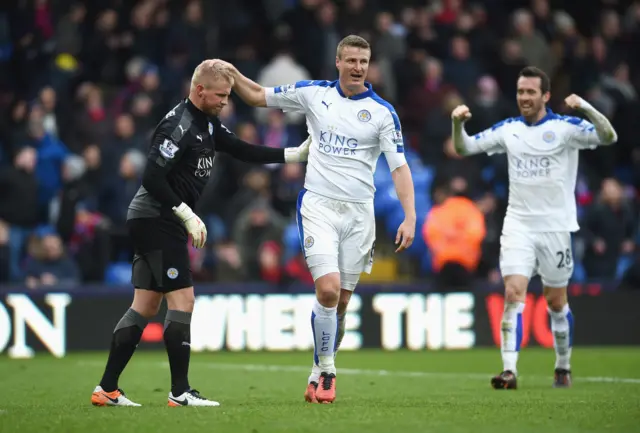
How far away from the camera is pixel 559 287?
11.4 meters

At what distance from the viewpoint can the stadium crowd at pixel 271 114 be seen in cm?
1709

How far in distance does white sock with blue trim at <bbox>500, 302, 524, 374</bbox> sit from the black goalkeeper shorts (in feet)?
11.5

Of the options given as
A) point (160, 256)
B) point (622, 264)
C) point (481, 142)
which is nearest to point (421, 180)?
point (622, 264)

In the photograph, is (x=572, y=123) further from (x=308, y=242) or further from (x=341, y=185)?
(x=308, y=242)

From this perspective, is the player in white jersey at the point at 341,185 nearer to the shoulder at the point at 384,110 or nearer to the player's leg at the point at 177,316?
the shoulder at the point at 384,110

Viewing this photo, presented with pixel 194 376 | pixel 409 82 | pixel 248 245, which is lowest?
pixel 194 376

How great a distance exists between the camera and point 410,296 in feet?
54.7

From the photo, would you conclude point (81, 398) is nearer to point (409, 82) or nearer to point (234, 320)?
point (234, 320)

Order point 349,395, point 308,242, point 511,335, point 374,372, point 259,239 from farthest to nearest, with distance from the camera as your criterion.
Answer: point 259,239 → point 374,372 → point 511,335 → point 349,395 → point 308,242

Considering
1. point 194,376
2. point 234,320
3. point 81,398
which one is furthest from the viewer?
point 234,320

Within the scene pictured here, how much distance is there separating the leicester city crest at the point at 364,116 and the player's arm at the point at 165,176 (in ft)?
4.98

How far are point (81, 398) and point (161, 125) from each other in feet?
8.31

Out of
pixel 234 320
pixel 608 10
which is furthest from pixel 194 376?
pixel 608 10

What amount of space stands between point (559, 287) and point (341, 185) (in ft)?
9.88
